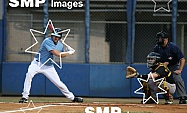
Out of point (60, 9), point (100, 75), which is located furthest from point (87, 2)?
point (100, 75)

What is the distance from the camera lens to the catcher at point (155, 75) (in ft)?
38.8

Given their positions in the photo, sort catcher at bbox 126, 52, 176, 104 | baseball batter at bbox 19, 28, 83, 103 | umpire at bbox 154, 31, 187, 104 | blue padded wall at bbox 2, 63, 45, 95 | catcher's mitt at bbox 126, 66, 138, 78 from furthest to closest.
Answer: blue padded wall at bbox 2, 63, 45, 95 < umpire at bbox 154, 31, 187, 104 < baseball batter at bbox 19, 28, 83, 103 < catcher at bbox 126, 52, 176, 104 < catcher's mitt at bbox 126, 66, 138, 78

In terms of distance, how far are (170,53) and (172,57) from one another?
12 cm

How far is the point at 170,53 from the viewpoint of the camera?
1256cm

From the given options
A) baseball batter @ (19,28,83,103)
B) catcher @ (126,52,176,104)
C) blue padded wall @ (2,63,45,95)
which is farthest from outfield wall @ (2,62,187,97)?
catcher @ (126,52,176,104)

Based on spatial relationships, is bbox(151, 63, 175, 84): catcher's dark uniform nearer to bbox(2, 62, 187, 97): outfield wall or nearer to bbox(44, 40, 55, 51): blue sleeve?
bbox(44, 40, 55, 51): blue sleeve

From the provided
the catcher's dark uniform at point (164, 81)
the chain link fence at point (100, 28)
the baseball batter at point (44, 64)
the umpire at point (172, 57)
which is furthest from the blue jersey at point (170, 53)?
the chain link fence at point (100, 28)

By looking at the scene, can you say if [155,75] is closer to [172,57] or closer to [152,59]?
[152,59]

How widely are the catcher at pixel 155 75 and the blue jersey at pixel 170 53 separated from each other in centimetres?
34

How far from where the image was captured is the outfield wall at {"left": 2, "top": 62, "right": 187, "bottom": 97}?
1538 centimetres

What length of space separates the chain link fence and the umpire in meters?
2.75

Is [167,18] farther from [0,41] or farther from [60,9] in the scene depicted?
[0,41]

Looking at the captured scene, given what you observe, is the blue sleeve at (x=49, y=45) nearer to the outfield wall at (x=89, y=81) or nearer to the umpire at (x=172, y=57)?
the umpire at (x=172, y=57)

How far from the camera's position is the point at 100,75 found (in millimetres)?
15422
